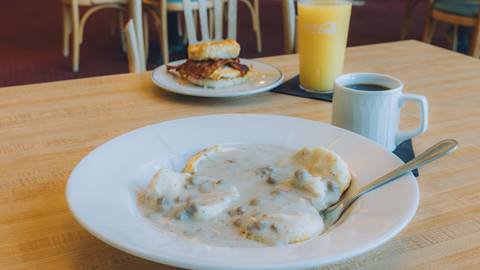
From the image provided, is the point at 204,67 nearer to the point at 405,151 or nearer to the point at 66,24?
the point at 405,151

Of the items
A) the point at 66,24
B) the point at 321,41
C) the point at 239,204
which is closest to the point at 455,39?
the point at 66,24

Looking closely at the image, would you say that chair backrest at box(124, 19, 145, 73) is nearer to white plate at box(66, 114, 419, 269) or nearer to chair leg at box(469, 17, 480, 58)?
white plate at box(66, 114, 419, 269)

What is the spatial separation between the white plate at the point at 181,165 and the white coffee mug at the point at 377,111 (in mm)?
58

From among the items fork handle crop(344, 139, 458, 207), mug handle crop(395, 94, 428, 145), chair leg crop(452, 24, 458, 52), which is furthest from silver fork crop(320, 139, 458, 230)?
chair leg crop(452, 24, 458, 52)

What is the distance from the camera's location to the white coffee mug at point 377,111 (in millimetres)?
813

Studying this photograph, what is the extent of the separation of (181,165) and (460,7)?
9.16 ft

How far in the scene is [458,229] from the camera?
25.1 inches

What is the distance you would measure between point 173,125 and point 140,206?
0.23 meters

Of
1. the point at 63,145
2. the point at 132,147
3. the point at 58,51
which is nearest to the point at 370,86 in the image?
the point at 132,147

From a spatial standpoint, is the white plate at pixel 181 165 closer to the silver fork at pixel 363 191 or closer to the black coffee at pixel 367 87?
the silver fork at pixel 363 191

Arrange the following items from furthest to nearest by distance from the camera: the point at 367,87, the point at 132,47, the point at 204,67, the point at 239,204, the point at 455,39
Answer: the point at 455,39 < the point at 132,47 < the point at 204,67 < the point at 367,87 < the point at 239,204

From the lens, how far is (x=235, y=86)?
3.70ft

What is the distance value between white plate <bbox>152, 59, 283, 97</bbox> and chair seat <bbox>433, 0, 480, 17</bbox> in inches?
86.3

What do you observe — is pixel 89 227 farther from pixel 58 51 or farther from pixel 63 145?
pixel 58 51
